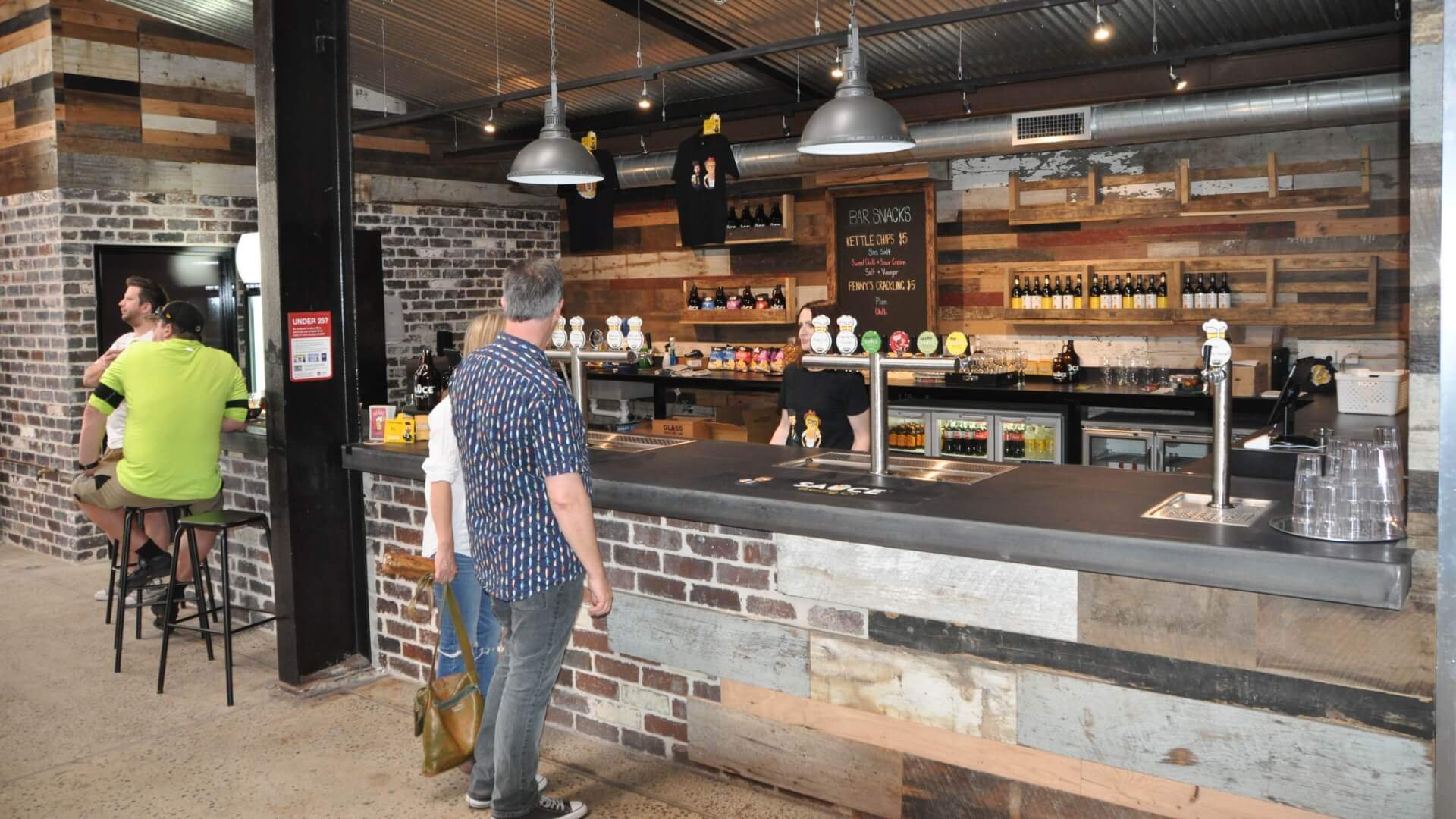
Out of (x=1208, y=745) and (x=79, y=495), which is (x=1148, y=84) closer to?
(x=1208, y=745)

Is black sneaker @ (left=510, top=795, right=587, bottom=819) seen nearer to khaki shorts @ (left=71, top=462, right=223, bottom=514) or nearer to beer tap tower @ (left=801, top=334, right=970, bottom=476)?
beer tap tower @ (left=801, top=334, right=970, bottom=476)

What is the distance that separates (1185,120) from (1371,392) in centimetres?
178

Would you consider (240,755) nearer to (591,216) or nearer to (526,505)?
(526,505)

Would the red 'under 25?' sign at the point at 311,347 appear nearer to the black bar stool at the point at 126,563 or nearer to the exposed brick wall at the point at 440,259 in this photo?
the black bar stool at the point at 126,563

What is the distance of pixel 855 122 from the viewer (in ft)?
12.5

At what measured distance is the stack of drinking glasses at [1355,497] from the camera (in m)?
2.69

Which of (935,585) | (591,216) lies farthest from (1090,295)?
(935,585)

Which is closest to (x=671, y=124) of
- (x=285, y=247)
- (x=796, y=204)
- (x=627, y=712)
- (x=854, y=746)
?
(x=796, y=204)

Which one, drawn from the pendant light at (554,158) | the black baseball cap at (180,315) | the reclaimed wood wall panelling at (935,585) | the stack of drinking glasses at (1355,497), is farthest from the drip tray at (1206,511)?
the black baseball cap at (180,315)

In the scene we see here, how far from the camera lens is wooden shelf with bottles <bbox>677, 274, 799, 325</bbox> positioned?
8.96m

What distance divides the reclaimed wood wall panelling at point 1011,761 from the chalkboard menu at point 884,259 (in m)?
4.94

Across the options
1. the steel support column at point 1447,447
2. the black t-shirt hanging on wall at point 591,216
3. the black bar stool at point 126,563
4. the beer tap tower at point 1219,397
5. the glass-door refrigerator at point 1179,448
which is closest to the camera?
the steel support column at point 1447,447

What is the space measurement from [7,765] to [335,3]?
3.19 meters

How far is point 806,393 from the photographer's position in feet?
16.3
